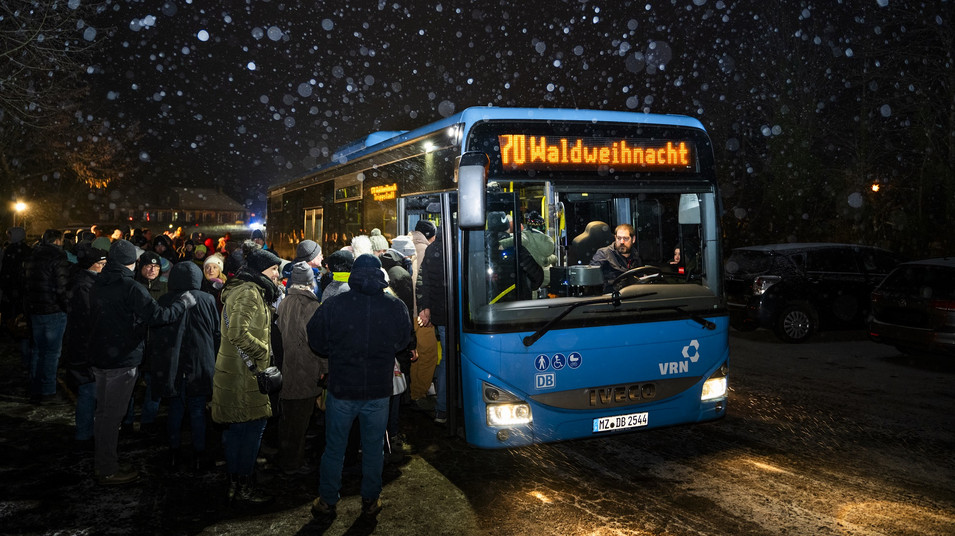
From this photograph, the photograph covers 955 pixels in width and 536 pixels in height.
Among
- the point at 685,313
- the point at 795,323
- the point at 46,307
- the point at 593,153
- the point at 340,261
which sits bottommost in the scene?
the point at 795,323

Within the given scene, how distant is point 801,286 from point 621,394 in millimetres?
8360

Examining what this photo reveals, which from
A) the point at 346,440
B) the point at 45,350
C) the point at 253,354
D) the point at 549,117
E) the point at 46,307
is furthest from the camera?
the point at 45,350

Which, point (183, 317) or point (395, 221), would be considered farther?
point (395, 221)

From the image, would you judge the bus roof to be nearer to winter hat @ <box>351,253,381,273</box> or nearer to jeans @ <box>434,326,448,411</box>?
winter hat @ <box>351,253,381,273</box>

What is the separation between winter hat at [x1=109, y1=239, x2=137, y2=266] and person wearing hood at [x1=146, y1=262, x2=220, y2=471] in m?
0.32

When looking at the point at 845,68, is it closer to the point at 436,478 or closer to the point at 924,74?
the point at 924,74

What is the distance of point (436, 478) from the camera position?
213 inches

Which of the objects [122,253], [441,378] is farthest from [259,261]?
[441,378]

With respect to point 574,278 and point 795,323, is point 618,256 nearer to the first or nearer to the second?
point 574,278

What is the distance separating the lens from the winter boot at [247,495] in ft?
15.7

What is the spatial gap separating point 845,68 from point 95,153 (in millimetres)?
30252

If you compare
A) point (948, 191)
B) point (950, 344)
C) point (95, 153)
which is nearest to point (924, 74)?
point (948, 191)

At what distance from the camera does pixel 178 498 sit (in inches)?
196

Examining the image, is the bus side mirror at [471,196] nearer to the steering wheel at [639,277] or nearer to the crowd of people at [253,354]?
the crowd of people at [253,354]
